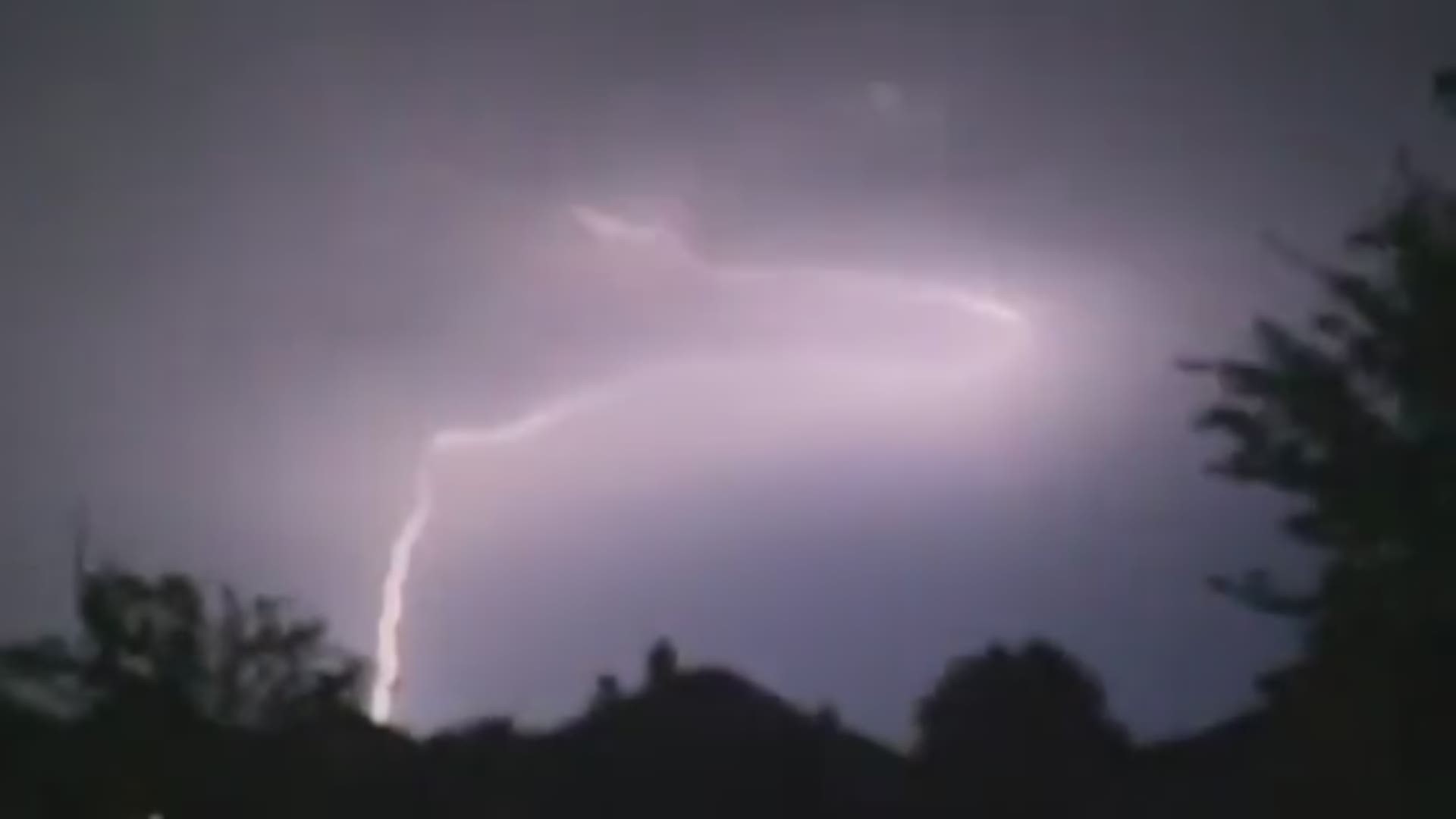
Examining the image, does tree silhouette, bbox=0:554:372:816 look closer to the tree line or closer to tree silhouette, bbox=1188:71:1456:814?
the tree line

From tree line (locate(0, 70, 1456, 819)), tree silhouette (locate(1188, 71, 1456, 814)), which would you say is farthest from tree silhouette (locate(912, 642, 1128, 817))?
tree silhouette (locate(1188, 71, 1456, 814))

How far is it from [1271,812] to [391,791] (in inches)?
656

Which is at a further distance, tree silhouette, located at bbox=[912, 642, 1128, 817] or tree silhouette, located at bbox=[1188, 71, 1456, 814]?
tree silhouette, located at bbox=[912, 642, 1128, 817]

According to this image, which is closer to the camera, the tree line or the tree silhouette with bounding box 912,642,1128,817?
the tree line

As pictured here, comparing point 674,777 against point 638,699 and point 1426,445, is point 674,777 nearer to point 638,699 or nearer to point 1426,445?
point 638,699

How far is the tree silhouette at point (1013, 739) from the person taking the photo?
36.0 metres

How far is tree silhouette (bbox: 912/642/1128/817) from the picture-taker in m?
36.0

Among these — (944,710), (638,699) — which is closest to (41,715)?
(638,699)

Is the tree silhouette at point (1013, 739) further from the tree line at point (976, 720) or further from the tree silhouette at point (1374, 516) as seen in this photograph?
the tree silhouette at point (1374, 516)

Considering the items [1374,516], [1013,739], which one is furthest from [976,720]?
[1374,516]

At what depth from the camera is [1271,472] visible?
83.6 feet

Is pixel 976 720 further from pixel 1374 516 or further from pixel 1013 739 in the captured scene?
pixel 1374 516

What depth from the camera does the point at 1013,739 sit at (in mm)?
36719

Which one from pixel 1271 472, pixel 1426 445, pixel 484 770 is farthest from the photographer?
pixel 484 770
